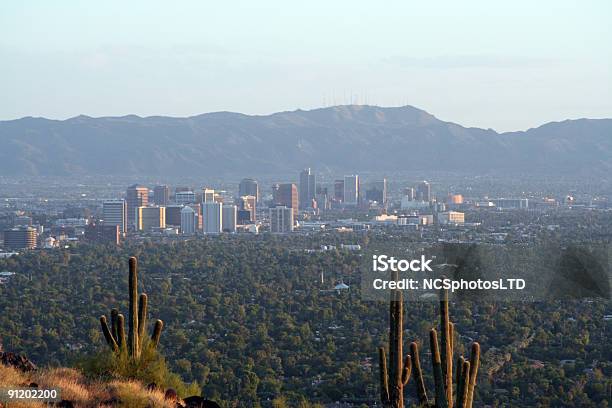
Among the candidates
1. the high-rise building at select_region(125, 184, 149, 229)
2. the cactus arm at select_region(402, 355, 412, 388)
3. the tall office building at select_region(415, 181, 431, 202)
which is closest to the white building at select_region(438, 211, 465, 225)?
the high-rise building at select_region(125, 184, 149, 229)

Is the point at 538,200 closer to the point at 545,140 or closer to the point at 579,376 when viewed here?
the point at 545,140

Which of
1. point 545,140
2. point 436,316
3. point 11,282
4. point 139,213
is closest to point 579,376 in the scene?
point 436,316

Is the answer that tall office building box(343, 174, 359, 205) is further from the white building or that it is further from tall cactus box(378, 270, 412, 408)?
tall cactus box(378, 270, 412, 408)

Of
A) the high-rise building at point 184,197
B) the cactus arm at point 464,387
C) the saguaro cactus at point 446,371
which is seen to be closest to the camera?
the cactus arm at point 464,387

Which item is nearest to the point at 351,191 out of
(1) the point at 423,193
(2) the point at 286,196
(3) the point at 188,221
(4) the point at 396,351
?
(1) the point at 423,193

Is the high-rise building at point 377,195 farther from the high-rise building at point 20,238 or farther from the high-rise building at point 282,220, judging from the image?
the high-rise building at point 20,238

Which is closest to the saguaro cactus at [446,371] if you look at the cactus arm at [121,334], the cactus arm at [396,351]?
the cactus arm at [396,351]
